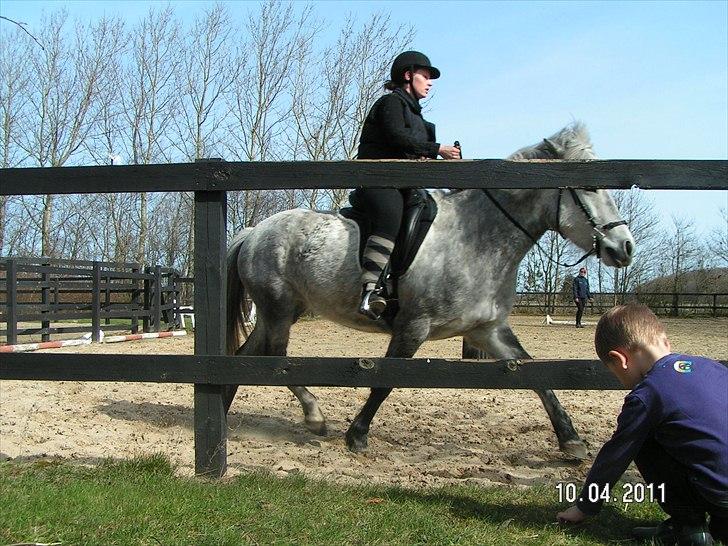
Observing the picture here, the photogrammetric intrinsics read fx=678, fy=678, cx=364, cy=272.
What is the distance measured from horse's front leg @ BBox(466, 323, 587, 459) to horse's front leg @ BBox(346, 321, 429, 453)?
58 cm

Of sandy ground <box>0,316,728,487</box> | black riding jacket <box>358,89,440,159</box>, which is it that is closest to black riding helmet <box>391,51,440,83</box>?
black riding jacket <box>358,89,440,159</box>

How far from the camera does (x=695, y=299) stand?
32.3 metres

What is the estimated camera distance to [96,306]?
626 inches

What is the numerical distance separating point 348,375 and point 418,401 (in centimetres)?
341

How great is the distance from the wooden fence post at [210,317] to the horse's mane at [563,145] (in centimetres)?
232

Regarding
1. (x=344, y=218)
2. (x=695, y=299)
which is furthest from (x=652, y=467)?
(x=695, y=299)

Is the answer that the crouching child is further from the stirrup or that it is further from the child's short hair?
the stirrup

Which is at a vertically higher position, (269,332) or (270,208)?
(270,208)

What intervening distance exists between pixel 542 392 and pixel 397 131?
2.20m

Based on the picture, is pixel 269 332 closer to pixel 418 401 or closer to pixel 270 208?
pixel 418 401

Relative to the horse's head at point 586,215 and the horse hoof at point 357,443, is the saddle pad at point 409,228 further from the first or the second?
the horse hoof at point 357,443

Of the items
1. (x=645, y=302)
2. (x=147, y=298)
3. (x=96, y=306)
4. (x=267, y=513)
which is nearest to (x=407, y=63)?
(x=267, y=513)

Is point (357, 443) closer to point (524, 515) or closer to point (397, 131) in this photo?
point (524, 515)

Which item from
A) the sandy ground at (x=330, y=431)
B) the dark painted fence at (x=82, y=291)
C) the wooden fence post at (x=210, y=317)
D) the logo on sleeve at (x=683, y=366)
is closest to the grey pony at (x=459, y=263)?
the sandy ground at (x=330, y=431)
